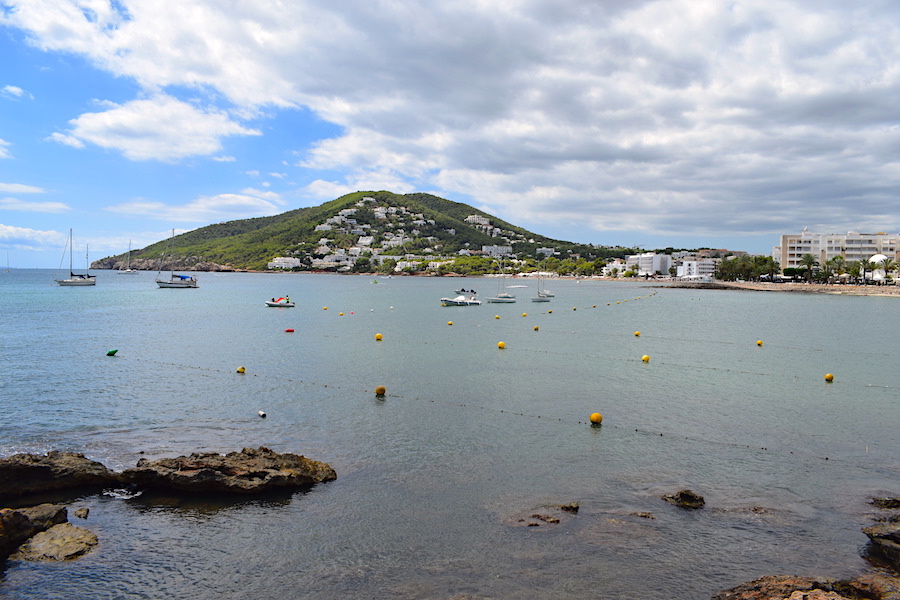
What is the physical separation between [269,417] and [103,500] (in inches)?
254

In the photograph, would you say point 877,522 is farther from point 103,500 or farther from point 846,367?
point 846,367

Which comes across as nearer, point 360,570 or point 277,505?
point 360,570

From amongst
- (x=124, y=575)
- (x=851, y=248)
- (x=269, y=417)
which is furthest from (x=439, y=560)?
(x=851, y=248)

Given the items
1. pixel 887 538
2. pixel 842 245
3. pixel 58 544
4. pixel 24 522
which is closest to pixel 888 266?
pixel 842 245

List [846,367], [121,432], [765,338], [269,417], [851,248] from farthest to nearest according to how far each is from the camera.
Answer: [851,248] < [765,338] < [846,367] < [269,417] < [121,432]

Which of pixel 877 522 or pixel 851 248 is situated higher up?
pixel 851 248

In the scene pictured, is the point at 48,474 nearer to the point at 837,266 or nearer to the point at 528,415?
the point at 528,415

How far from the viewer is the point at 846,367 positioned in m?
29.0

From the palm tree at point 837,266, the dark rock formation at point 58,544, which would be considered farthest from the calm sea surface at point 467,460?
the palm tree at point 837,266

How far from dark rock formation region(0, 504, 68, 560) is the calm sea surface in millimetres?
539

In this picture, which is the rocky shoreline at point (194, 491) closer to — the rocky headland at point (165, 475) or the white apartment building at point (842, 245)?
the rocky headland at point (165, 475)

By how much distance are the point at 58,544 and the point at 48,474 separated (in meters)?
2.66

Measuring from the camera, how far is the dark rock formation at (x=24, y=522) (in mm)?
8805

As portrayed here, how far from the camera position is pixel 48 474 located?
1115cm
